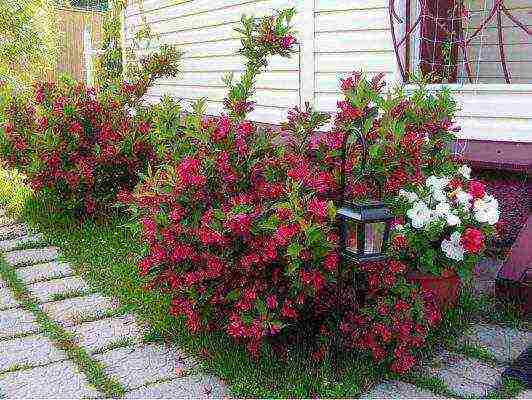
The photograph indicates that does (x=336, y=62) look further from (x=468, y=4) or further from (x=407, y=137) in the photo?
(x=407, y=137)

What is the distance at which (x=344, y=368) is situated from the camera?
116 inches

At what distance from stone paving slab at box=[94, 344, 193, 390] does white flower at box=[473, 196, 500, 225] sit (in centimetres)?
143

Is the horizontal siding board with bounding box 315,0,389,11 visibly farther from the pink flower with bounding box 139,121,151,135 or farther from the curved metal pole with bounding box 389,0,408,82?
the pink flower with bounding box 139,121,151,135

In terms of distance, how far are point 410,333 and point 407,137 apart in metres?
0.81

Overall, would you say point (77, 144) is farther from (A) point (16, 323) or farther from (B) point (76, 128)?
(A) point (16, 323)

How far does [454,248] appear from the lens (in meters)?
2.99

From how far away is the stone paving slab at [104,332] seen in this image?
3395 millimetres

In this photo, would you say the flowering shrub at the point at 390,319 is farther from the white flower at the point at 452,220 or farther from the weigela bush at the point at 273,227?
the white flower at the point at 452,220

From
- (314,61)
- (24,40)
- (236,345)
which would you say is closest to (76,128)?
(314,61)

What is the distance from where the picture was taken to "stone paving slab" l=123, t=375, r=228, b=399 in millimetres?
2842

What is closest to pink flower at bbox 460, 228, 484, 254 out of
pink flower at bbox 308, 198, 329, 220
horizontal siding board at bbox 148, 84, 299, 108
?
pink flower at bbox 308, 198, 329, 220

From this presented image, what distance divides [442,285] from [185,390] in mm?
1236

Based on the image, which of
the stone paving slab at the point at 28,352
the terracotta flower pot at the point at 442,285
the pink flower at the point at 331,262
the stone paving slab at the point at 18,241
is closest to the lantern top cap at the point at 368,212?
the pink flower at the point at 331,262

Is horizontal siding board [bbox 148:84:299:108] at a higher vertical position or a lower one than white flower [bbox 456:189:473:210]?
higher
